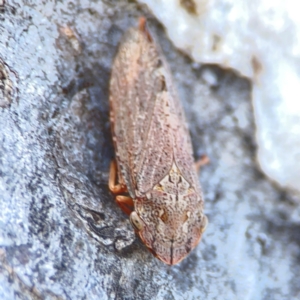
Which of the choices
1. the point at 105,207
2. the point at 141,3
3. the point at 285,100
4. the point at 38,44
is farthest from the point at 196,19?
the point at 105,207

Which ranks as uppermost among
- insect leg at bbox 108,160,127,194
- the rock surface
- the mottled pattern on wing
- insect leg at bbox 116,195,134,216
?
the rock surface

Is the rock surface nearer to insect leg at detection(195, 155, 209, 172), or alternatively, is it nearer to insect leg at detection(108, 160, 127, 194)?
insect leg at detection(195, 155, 209, 172)

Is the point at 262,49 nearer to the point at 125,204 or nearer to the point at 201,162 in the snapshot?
the point at 201,162

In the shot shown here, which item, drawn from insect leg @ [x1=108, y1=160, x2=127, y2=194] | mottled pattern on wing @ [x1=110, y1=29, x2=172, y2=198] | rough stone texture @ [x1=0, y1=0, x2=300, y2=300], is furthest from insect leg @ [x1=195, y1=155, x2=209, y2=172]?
insect leg @ [x1=108, y1=160, x2=127, y2=194]

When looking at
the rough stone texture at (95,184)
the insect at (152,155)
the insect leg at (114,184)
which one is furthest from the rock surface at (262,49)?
the insect leg at (114,184)

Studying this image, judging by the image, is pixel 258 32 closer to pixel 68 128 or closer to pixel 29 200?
pixel 68 128

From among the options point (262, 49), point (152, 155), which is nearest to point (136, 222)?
point (152, 155)
